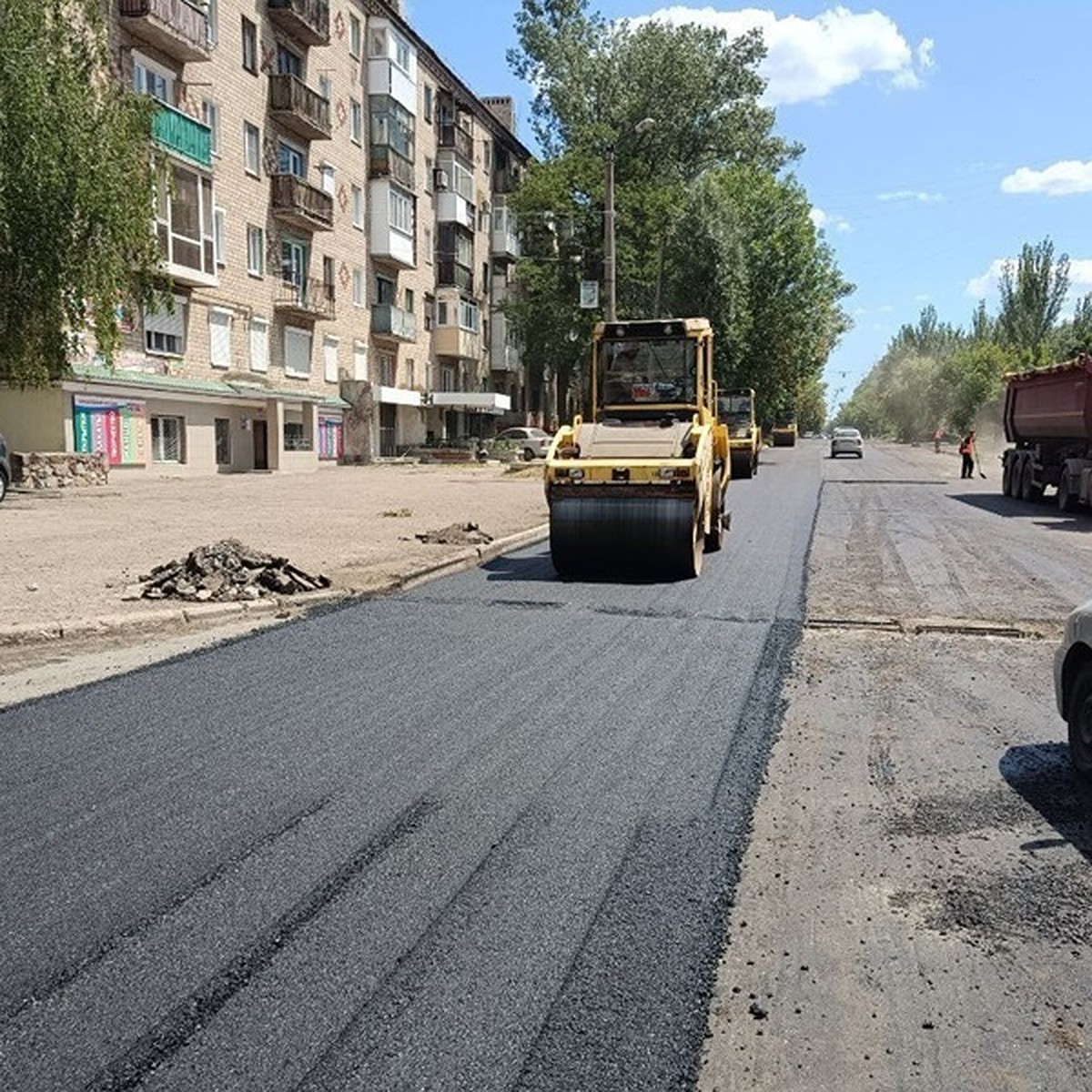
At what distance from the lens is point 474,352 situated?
2234 inches

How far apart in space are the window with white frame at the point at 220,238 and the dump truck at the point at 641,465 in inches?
977

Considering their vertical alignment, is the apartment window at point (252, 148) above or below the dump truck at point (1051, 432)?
above

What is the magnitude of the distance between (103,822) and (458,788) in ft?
5.12

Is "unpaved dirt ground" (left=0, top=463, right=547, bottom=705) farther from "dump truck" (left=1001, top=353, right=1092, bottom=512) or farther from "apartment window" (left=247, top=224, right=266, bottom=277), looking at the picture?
"dump truck" (left=1001, top=353, right=1092, bottom=512)

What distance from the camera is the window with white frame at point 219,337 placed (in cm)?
3431

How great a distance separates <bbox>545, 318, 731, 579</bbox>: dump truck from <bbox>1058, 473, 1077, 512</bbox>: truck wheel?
437 inches

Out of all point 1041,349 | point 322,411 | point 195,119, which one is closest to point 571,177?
point 322,411

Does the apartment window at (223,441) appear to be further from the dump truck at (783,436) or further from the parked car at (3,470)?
the dump truck at (783,436)

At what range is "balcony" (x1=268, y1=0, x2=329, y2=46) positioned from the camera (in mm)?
37594

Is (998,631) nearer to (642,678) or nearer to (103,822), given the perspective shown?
(642,678)

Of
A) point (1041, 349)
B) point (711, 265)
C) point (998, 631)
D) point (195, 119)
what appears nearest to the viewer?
point (998, 631)

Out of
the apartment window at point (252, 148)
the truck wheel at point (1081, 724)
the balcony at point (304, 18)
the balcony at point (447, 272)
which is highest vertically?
the balcony at point (304, 18)

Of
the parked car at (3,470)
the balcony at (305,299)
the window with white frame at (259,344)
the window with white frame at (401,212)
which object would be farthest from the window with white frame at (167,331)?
the window with white frame at (401,212)

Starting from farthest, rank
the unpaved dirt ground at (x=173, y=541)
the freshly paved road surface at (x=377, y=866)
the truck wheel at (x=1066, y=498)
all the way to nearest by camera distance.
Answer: the truck wheel at (x=1066, y=498)
the unpaved dirt ground at (x=173, y=541)
the freshly paved road surface at (x=377, y=866)
